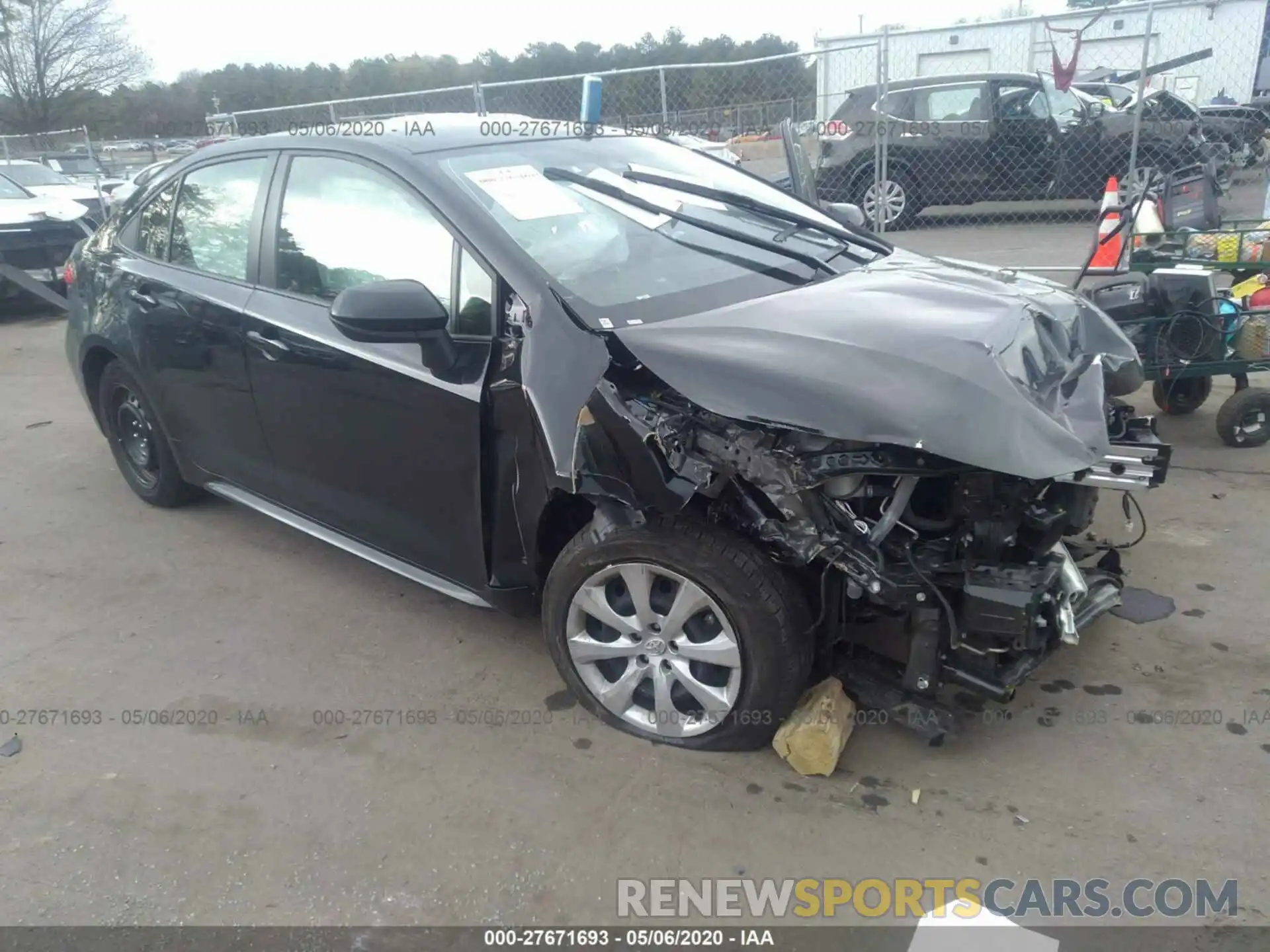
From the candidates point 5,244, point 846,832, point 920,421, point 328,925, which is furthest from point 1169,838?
point 5,244

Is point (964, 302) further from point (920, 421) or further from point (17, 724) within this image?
point (17, 724)

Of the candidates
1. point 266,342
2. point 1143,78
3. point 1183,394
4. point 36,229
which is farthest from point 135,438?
point 1143,78

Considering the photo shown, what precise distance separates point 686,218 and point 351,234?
3.80 feet

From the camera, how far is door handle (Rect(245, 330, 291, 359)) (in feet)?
11.3

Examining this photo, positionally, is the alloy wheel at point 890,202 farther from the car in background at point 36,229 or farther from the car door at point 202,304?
the car in background at point 36,229


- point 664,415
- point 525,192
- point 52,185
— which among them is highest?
point 52,185

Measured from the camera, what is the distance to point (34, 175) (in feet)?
43.7

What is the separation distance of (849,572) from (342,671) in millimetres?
1885

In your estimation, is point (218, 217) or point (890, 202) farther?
point (890, 202)

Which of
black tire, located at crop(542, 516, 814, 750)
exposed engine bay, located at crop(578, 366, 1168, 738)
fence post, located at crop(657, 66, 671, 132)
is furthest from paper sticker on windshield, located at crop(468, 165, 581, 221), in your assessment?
fence post, located at crop(657, 66, 671, 132)

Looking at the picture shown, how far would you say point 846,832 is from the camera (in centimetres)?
257

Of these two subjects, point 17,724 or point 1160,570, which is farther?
point 1160,570

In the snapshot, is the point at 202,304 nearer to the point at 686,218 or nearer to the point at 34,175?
the point at 686,218

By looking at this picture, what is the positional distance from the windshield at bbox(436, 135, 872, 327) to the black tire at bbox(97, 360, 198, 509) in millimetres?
2234
